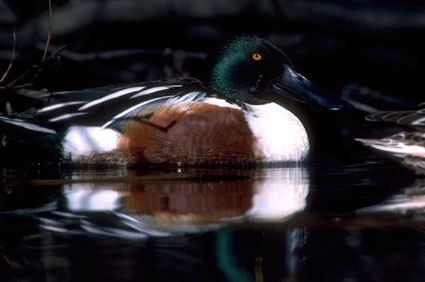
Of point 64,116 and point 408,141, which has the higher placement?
point 64,116

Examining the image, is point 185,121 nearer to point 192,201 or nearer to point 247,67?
point 247,67

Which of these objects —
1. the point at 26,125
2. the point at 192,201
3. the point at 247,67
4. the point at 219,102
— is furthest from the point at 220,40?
the point at 192,201

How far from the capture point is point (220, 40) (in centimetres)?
626

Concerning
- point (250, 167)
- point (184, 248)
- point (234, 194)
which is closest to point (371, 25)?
point (250, 167)

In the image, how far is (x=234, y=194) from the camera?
3.74 meters

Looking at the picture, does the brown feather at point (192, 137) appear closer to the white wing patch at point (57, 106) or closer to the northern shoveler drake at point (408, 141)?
the white wing patch at point (57, 106)

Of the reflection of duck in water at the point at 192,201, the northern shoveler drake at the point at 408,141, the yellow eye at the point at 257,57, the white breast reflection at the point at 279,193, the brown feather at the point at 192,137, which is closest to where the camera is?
the reflection of duck in water at the point at 192,201

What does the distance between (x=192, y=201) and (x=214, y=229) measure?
2.27 ft

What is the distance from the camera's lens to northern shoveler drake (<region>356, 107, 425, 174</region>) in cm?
454

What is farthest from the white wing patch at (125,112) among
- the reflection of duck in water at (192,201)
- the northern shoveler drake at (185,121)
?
the reflection of duck in water at (192,201)

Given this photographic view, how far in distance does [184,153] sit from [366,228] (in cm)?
265

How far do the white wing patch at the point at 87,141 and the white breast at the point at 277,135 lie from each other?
947 mm

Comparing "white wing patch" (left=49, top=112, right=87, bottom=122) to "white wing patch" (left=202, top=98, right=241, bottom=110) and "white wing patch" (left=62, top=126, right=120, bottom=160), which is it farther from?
"white wing patch" (left=202, top=98, right=241, bottom=110)

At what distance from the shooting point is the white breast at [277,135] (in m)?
5.42
